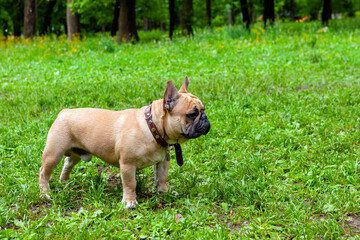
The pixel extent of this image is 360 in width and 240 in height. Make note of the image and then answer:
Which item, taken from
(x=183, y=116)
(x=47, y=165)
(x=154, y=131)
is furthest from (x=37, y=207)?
(x=183, y=116)

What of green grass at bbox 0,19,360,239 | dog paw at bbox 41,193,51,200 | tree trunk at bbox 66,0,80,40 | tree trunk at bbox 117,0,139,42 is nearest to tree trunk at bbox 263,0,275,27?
tree trunk at bbox 117,0,139,42

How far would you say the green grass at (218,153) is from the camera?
11.7ft

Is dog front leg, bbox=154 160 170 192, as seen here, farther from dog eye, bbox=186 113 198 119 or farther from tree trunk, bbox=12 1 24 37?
tree trunk, bbox=12 1 24 37

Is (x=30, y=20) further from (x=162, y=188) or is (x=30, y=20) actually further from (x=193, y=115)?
(x=193, y=115)

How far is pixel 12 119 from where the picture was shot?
6.99 meters

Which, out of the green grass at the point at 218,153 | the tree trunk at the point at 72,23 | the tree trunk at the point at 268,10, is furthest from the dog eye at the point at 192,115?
the tree trunk at the point at 268,10

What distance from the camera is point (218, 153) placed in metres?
5.31

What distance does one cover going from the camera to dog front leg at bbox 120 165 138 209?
3.91m

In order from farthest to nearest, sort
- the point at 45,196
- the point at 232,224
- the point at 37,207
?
the point at 45,196
the point at 37,207
the point at 232,224

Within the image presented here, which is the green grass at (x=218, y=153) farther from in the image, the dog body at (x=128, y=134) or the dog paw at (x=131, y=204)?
the dog body at (x=128, y=134)

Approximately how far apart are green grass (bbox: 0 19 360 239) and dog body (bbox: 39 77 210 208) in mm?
385

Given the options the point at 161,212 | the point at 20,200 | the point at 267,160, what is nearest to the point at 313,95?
the point at 267,160

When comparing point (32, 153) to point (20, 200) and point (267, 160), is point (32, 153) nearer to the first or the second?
point (20, 200)

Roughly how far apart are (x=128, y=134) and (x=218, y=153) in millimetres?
1854
